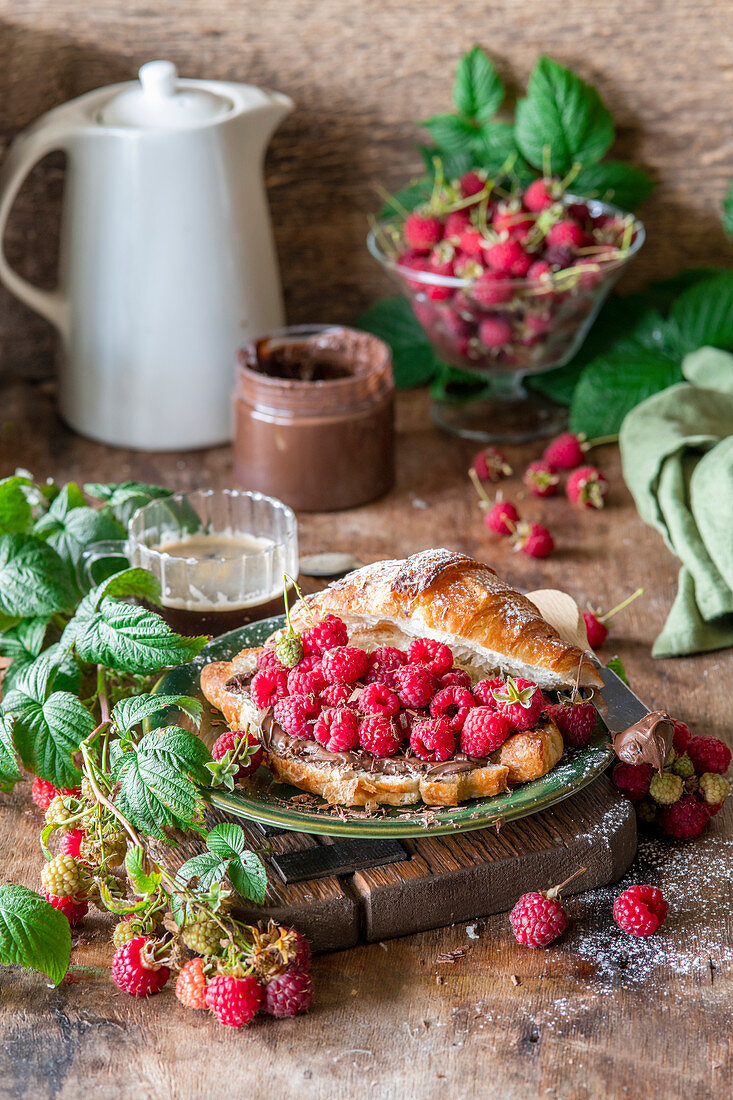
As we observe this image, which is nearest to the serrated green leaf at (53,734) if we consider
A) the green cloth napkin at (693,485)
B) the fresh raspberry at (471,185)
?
the green cloth napkin at (693,485)

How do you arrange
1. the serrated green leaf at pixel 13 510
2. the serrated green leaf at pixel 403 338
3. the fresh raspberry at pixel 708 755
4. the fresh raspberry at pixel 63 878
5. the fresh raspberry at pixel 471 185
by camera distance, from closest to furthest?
the fresh raspberry at pixel 63 878 → the fresh raspberry at pixel 708 755 → the serrated green leaf at pixel 13 510 → the fresh raspberry at pixel 471 185 → the serrated green leaf at pixel 403 338

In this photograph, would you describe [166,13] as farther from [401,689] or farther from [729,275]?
[401,689]

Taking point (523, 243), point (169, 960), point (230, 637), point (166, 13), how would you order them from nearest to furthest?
point (169, 960), point (230, 637), point (523, 243), point (166, 13)

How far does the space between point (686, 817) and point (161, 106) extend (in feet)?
3.60

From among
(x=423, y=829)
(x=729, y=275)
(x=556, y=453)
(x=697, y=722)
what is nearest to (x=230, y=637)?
(x=423, y=829)

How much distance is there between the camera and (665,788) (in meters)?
0.95

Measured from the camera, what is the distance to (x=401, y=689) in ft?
2.94

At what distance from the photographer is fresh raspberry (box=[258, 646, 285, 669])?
95 cm

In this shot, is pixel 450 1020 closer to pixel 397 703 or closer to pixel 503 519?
pixel 397 703

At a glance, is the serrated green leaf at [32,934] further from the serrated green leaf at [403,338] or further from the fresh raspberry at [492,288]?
the serrated green leaf at [403,338]

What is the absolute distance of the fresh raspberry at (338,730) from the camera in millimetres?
878

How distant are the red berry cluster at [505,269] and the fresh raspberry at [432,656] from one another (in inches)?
27.7

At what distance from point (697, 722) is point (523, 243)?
697 mm

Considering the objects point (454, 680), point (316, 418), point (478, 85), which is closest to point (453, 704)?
point (454, 680)
